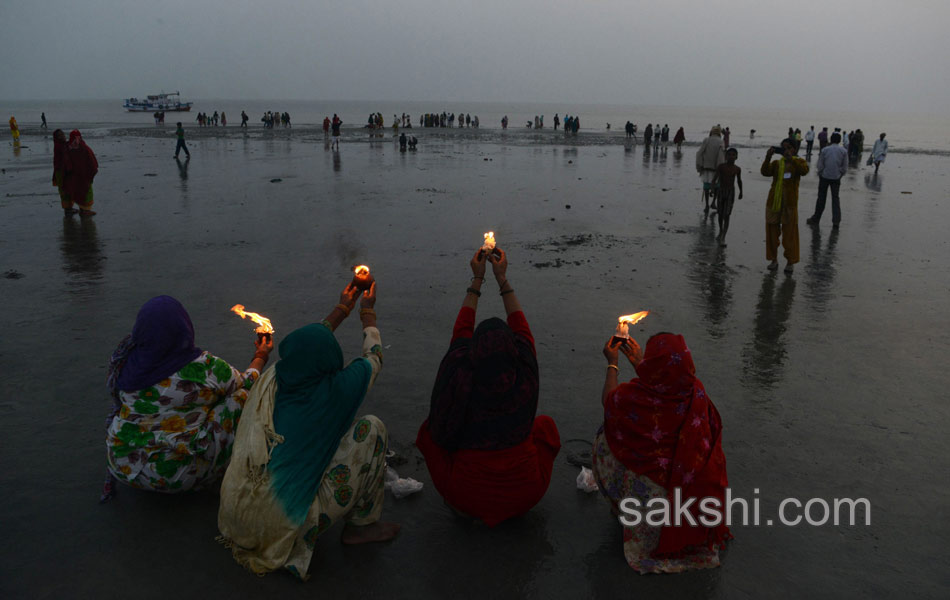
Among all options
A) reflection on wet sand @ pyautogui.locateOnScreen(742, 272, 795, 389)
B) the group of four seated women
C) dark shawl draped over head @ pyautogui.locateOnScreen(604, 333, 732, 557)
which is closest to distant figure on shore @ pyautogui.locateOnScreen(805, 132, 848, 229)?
reflection on wet sand @ pyautogui.locateOnScreen(742, 272, 795, 389)

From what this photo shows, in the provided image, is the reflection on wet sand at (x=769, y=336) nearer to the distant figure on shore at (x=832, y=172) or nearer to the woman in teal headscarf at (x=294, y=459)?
the woman in teal headscarf at (x=294, y=459)

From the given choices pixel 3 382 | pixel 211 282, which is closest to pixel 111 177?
pixel 211 282

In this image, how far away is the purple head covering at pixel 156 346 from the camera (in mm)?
3275

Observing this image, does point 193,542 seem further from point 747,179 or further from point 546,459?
point 747,179

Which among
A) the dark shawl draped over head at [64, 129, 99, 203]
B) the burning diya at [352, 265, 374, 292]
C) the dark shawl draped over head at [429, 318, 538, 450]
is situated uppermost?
the dark shawl draped over head at [64, 129, 99, 203]

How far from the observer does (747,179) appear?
20.6 meters

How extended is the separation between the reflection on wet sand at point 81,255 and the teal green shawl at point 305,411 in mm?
5801

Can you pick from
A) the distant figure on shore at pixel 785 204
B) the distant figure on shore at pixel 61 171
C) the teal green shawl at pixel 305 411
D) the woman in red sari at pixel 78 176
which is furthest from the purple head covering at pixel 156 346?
the distant figure on shore at pixel 61 171

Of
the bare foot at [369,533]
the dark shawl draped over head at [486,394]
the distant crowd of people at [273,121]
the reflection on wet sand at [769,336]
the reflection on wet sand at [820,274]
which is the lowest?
the bare foot at [369,533]

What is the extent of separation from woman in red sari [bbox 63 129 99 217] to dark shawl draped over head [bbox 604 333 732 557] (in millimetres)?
12403

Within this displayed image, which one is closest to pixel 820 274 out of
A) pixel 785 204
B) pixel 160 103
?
pixel 785 204

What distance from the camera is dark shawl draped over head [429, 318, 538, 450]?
3.10 meters

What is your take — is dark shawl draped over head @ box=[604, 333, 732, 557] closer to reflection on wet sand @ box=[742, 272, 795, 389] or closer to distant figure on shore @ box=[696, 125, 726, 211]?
reflection on wet sand @ box=[742, 272, 795, 389]

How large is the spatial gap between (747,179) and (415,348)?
17.9 metres
